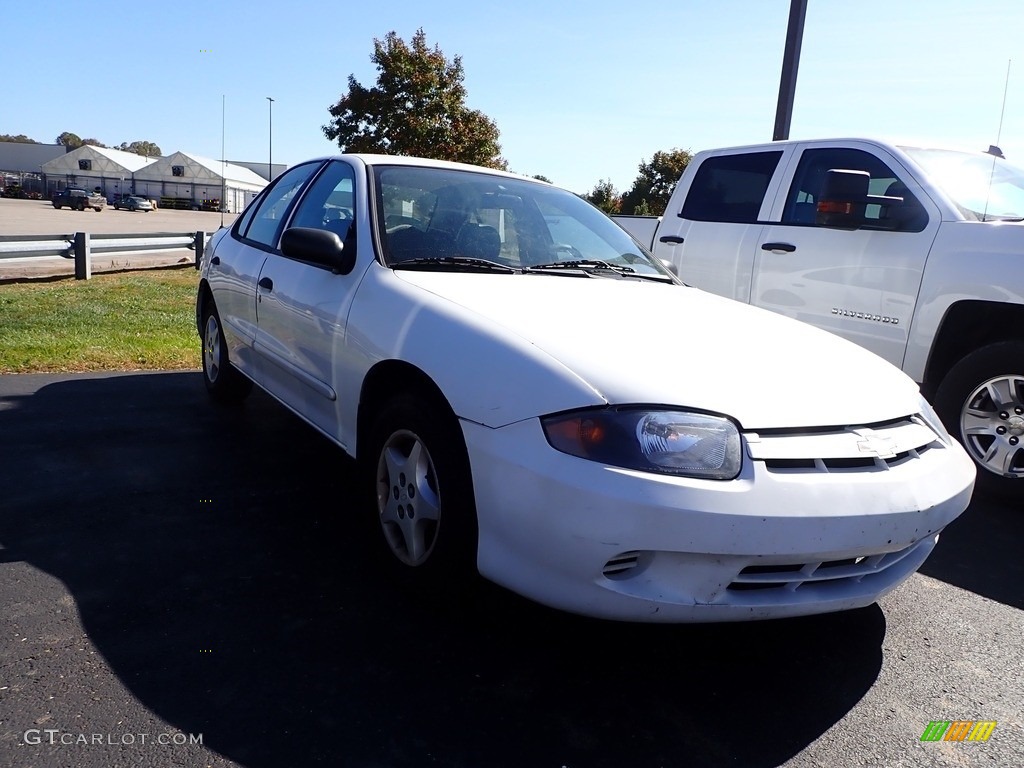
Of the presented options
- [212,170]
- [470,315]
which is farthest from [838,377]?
[212,170]

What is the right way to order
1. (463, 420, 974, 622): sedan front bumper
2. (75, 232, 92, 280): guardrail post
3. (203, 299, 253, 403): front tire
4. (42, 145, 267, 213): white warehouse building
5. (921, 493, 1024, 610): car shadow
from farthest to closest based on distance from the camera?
(42, 145, 267, 213): white warehouse building < (75, 232, 92, 280): guardrail post < (203, 299, 253, 403): front tire < (921, 493, 1024, 610): car shadow < (463, 420, 974, 622): sedan front bumper

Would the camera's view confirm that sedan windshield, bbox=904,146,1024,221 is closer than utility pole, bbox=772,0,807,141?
Yes

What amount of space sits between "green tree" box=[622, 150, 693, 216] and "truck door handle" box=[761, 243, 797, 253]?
94.6 ft

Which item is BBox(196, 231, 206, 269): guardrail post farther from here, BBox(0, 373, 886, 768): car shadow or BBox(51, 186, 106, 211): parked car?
BBox(51, 186, 106, 211): parked car

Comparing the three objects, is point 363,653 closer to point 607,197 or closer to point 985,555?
point 985,555

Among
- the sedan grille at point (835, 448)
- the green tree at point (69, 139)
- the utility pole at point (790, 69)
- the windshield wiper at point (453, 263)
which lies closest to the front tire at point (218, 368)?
the windshield wiper at point (453, 263)

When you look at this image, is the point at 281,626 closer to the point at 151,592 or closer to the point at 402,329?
the point at 151,592

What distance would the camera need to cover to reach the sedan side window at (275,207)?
458 cm

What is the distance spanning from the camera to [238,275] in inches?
191

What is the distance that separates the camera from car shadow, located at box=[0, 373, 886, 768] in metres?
2.19

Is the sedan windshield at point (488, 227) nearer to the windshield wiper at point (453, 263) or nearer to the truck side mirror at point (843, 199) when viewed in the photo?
the windshield wiper at point (453, 263)

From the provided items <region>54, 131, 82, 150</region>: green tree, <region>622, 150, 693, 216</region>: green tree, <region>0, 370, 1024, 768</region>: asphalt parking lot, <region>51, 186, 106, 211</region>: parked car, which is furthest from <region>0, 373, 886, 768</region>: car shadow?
<region>54, 131, 82, 150</region>: green tree

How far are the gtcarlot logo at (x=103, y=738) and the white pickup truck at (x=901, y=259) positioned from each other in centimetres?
390

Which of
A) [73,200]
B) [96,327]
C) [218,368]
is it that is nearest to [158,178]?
[73,200]
